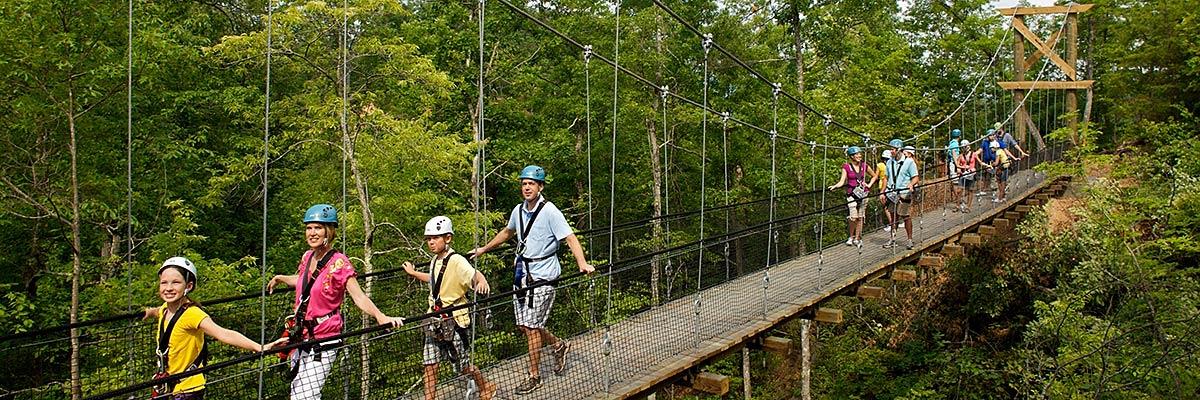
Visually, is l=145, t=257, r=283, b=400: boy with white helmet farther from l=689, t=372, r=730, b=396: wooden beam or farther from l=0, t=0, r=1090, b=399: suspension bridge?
l=689, t=372, r=730, b=396: wooden beam

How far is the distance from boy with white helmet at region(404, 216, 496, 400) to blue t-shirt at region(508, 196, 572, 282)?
0.27 metres

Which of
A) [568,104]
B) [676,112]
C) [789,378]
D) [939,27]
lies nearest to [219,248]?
[568,104]

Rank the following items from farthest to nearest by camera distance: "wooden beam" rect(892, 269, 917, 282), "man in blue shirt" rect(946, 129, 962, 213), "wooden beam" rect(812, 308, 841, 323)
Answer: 1. "man in blue shirt" rect(946, 129, 962, 213)
2. "wooden beam" rect(892, 269, 917, 282)
3. "wooden beam" rect(812, 308, 841, 323)

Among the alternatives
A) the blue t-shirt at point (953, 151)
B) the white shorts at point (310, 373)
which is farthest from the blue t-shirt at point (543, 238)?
the blue t-shirt at point (953, 151)

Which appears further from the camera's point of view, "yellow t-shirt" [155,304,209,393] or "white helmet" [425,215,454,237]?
"white helmet" [425,215,454,237]

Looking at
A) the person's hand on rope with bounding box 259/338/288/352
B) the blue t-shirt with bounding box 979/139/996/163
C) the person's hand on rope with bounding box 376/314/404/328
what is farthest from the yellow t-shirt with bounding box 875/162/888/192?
the person's hand on rope with bounding box 259/338/288/352

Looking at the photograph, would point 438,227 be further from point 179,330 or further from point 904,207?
point 904,207

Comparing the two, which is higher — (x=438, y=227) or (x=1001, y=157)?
(x=1001, y=157)

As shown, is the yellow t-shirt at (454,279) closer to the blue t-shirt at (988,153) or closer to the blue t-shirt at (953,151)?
the blue t-shirt at (953,151)

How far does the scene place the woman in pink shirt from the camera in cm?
211

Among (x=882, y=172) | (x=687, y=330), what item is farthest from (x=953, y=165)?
(x=687, y=330)

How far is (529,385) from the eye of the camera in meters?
2.76

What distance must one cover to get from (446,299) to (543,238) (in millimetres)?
409

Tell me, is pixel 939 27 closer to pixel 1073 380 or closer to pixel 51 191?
pixel 1073 380
